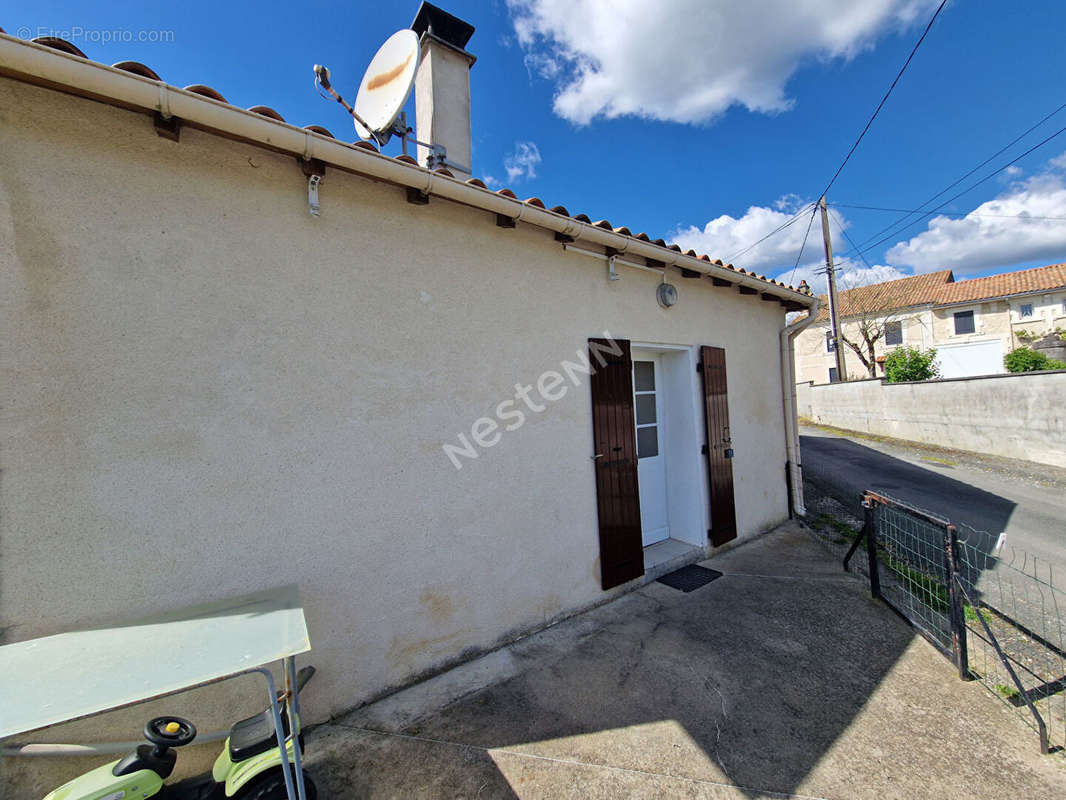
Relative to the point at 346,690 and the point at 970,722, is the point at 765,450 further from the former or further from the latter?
the point at 346,690

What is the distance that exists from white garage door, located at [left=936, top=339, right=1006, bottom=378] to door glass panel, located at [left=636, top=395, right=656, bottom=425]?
27.2 m

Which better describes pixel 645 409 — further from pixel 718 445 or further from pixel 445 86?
pixel 445 86

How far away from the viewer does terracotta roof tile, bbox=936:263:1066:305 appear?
21.1 m

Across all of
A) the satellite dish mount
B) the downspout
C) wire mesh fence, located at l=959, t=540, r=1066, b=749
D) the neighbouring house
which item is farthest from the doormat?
the neighbouring house

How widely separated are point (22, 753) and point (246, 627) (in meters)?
1.17

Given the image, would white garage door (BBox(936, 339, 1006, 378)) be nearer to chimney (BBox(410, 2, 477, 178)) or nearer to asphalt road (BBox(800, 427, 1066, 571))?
asphalt road (BBox(800, 427, 1066, 571))

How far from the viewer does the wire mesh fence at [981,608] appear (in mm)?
2682

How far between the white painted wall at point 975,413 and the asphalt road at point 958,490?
3.41 feet

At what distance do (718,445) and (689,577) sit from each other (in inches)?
65.8

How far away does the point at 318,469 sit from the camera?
8.52 feet

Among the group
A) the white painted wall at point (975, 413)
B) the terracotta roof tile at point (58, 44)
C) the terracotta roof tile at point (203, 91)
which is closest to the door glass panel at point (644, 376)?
the terracotta roof tile at point (203, 91)

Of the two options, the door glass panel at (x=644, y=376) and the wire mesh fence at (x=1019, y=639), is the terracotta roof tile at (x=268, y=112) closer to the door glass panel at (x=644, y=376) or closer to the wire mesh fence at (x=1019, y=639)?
the door glass panel at (x=644, y=376)

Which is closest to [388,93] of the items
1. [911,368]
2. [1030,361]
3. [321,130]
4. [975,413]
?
[321,130]

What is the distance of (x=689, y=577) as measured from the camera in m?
4.58
